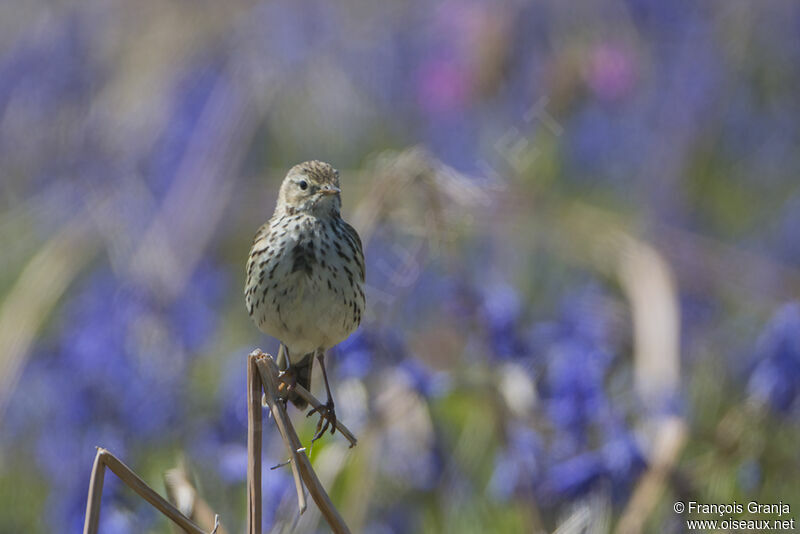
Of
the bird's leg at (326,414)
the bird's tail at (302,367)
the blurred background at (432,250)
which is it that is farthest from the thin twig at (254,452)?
the bird's tail at (302,367)

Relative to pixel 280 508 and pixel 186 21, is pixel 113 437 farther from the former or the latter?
pixel 186 21

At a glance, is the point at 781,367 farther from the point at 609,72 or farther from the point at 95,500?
the point at 609,72

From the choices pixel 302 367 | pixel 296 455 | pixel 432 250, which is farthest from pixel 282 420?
pixel 432 250

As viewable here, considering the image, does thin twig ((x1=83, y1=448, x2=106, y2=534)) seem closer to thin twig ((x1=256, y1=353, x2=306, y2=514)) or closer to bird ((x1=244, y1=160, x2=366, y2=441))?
thin twig ((x1=256, y1=353, x2=306, y2=514))

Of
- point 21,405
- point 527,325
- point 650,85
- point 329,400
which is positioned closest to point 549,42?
point 650,85

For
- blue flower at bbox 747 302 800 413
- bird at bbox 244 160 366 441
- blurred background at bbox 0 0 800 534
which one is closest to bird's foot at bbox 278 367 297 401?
bird at bbox 244 160 366 441

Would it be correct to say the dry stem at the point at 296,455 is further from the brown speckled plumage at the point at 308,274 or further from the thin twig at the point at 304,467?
the brown speckled plumage at the point at 308,274
